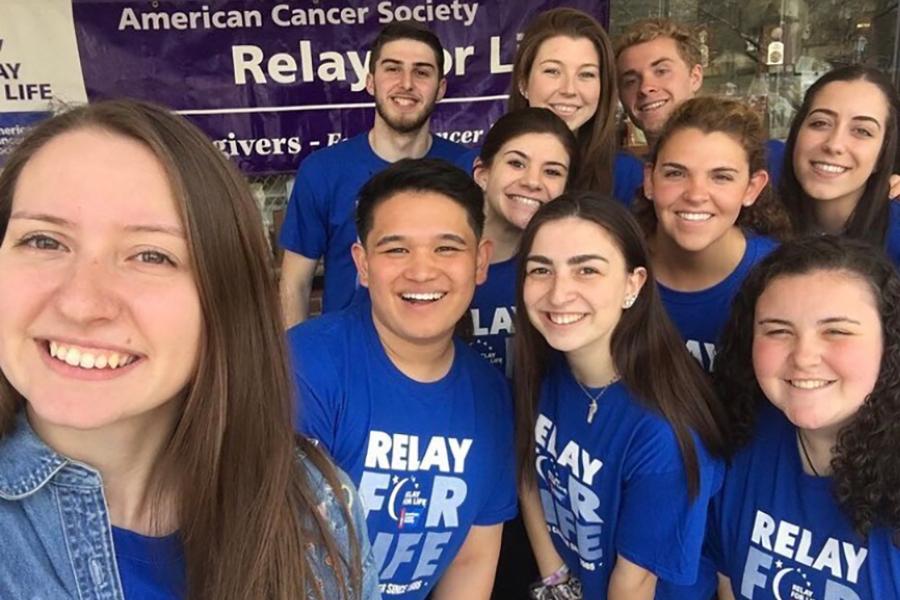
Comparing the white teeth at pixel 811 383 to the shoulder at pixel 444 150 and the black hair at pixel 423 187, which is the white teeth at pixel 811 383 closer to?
the black hair at pixel 423 187

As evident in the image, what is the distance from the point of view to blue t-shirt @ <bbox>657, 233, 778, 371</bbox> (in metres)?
2.20

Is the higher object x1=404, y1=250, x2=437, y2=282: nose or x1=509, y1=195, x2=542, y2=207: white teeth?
x1=509, y1=195, x2=542, y2=207: white teeth

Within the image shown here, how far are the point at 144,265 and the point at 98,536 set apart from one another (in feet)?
1.16

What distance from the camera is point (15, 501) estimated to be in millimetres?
947

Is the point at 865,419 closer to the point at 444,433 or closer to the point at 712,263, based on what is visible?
the point at 712,263

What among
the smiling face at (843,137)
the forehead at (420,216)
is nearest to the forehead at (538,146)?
the forehead at (420,216)

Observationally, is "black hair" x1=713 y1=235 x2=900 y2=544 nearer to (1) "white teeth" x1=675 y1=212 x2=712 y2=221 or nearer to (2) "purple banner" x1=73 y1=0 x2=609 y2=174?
(1) "white teeth" x1=675 y1=212 x2=712 y2=221

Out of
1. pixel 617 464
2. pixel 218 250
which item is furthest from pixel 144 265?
pixel 617 464

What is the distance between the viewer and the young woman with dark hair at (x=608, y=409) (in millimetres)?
1830

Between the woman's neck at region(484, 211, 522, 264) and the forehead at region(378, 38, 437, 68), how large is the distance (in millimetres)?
1040

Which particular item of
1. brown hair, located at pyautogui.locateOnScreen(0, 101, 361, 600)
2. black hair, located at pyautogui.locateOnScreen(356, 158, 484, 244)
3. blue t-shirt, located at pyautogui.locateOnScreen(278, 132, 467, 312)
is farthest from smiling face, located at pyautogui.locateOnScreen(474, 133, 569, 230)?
brown hair, located at pyautogui.locateOnScreen(0, 101, 361, 600)

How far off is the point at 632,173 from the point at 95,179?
229 centimetres

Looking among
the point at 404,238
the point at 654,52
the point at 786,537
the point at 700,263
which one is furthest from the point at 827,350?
the point at 654,52

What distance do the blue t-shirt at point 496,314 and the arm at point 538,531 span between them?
40cm
